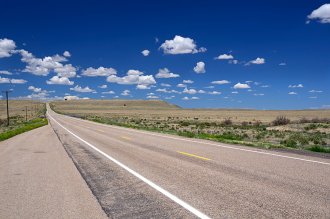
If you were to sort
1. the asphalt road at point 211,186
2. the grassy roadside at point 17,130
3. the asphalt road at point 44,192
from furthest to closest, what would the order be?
the grassy roadside at point 17,130, the asphalt road at point 44,192, the asphalt road at point 211,186

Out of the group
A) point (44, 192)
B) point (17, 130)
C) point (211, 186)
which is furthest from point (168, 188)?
point (17, 130)

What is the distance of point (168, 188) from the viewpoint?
27.4 feet

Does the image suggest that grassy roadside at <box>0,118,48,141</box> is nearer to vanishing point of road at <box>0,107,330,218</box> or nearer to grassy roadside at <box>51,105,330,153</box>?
grassy roadside at <box>51,105,330,153</box>

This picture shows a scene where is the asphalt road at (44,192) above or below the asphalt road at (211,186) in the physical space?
below

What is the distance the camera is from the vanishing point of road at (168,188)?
6.53 m

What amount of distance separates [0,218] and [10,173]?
16.1 ft

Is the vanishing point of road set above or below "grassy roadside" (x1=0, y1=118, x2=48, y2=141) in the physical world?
above

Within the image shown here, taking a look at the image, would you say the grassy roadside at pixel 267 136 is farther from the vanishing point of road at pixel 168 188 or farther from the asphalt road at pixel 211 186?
the vanishing point of road at pixel 168 188

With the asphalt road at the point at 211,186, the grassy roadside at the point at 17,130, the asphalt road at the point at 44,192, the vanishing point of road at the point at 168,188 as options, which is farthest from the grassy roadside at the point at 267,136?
the grassy roadside at the point at 17,130

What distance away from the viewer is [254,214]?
20.3 ft

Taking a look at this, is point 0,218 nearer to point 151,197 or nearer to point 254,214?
point 151,197

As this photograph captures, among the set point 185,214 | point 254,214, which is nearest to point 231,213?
point 254,214

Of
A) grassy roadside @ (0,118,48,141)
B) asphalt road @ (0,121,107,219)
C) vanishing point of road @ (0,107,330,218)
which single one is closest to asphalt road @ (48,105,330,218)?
vanishing point of road @ (0,107,330,218)

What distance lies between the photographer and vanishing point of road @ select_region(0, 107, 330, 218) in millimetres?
6531
